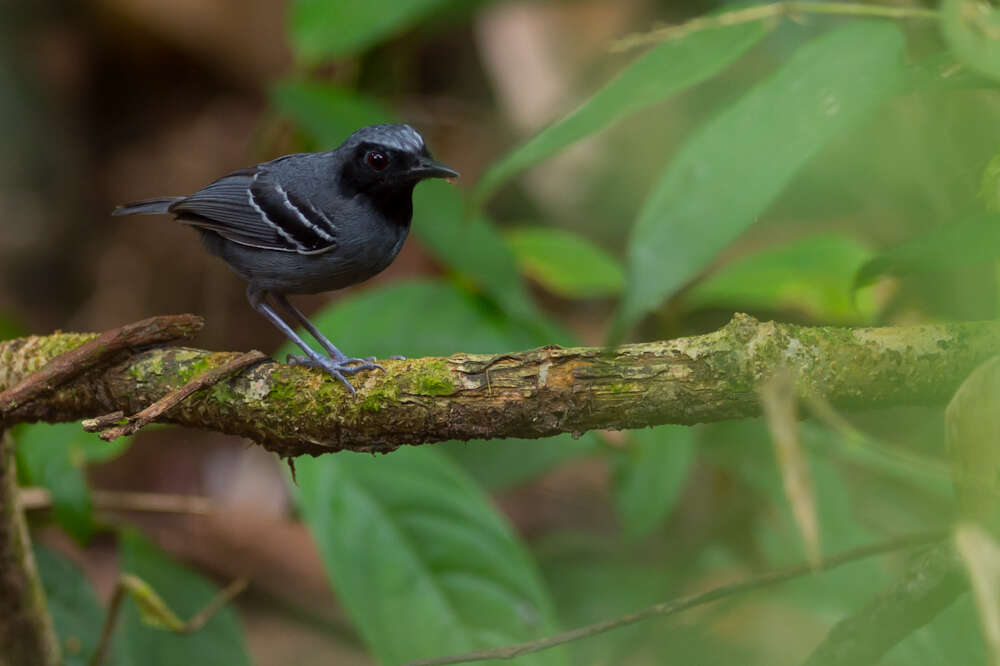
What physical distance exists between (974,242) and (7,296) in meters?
6.57

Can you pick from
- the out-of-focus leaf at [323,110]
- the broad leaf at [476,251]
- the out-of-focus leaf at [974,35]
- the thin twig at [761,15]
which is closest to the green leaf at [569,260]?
the broad leaf at [476,251]

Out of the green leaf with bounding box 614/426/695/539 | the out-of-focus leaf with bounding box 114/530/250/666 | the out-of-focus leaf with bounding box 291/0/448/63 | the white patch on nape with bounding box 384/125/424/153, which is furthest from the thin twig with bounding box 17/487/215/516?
the out-of-focus leaf with bounding box 291/0/448/63

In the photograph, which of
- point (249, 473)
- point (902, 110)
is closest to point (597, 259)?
→ point (902, 110)

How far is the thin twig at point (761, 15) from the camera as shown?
183 centimetres

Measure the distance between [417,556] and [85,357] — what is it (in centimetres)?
129

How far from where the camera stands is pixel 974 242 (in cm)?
167

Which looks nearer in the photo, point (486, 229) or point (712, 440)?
point (486, 229)

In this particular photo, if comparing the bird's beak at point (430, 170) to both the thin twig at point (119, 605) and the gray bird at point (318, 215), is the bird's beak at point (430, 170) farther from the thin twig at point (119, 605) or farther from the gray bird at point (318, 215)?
the thin twig at point (119, 605)

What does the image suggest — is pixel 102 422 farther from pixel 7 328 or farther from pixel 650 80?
pixel 7 328

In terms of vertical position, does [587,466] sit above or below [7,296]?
above

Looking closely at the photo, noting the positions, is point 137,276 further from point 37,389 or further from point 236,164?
point 37,389

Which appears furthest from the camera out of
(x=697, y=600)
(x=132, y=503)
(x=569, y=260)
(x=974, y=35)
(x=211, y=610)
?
(x=569, y=260)

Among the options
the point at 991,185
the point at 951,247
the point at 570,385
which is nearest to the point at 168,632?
the point at 570,385

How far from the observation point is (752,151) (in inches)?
74.5
